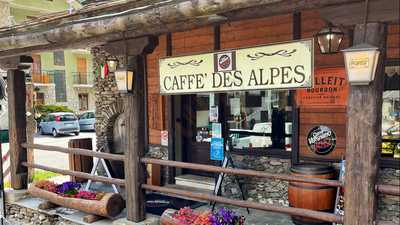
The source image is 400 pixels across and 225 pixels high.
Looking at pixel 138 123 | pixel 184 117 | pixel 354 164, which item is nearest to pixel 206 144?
pixel 184 117

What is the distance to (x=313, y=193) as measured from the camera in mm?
4777

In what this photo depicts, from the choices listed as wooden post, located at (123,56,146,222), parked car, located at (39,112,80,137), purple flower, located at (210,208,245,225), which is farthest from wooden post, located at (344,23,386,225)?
parked car, located at (39,112,80,137)

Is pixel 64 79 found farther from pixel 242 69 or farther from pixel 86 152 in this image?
pixel 242 69

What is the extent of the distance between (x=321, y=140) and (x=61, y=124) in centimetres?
1870

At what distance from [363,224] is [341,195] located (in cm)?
147

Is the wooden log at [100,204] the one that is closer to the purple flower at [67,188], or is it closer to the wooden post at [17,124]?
the purple flower at [67,188]

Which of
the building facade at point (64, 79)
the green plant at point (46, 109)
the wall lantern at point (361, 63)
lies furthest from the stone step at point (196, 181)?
the building facade at point (64, 79)

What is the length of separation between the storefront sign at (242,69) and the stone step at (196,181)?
8.02 feet

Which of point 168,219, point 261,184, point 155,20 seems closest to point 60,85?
point 261,184

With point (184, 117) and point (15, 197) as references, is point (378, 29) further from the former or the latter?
point (15, 197)

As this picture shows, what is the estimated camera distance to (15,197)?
6.71 metres

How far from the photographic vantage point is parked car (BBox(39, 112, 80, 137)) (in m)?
21.4

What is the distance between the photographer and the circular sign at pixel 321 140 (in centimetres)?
541

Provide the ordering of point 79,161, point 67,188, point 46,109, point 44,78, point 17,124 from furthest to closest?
point 44,78, point 46,109, point 79,161, point 17,124, point 67,188
